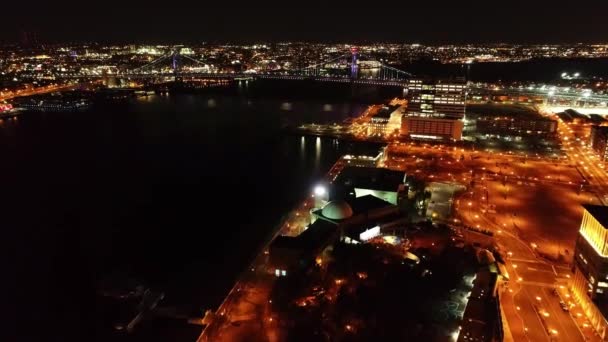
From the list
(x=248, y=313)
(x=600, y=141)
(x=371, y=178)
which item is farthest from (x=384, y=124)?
(x=248, y=313)

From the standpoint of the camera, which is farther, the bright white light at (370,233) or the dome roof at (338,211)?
the dome roof at (338,211)

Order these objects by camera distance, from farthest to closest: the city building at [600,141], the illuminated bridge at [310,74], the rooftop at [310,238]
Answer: the illuminated bridge at [310,74], the city building at [600,141], the rooftop at [310,238]

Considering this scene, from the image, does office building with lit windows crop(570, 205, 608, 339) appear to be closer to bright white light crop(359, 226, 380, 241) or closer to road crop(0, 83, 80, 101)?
bright white light crop(359, 226, 380, 241)

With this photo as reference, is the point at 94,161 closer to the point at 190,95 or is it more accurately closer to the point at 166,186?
the point at 166,186

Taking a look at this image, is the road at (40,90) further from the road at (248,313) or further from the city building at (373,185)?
the road at (248,313)

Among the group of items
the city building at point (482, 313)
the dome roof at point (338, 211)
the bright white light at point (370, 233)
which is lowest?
the city building at point (482, 313)

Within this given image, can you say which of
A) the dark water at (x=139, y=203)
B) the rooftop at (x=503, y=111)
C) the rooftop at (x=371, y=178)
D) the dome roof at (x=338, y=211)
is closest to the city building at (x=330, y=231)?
the dome roof at (x=338, y=211)

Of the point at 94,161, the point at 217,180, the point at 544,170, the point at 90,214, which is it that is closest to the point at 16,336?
the point at 90,214
